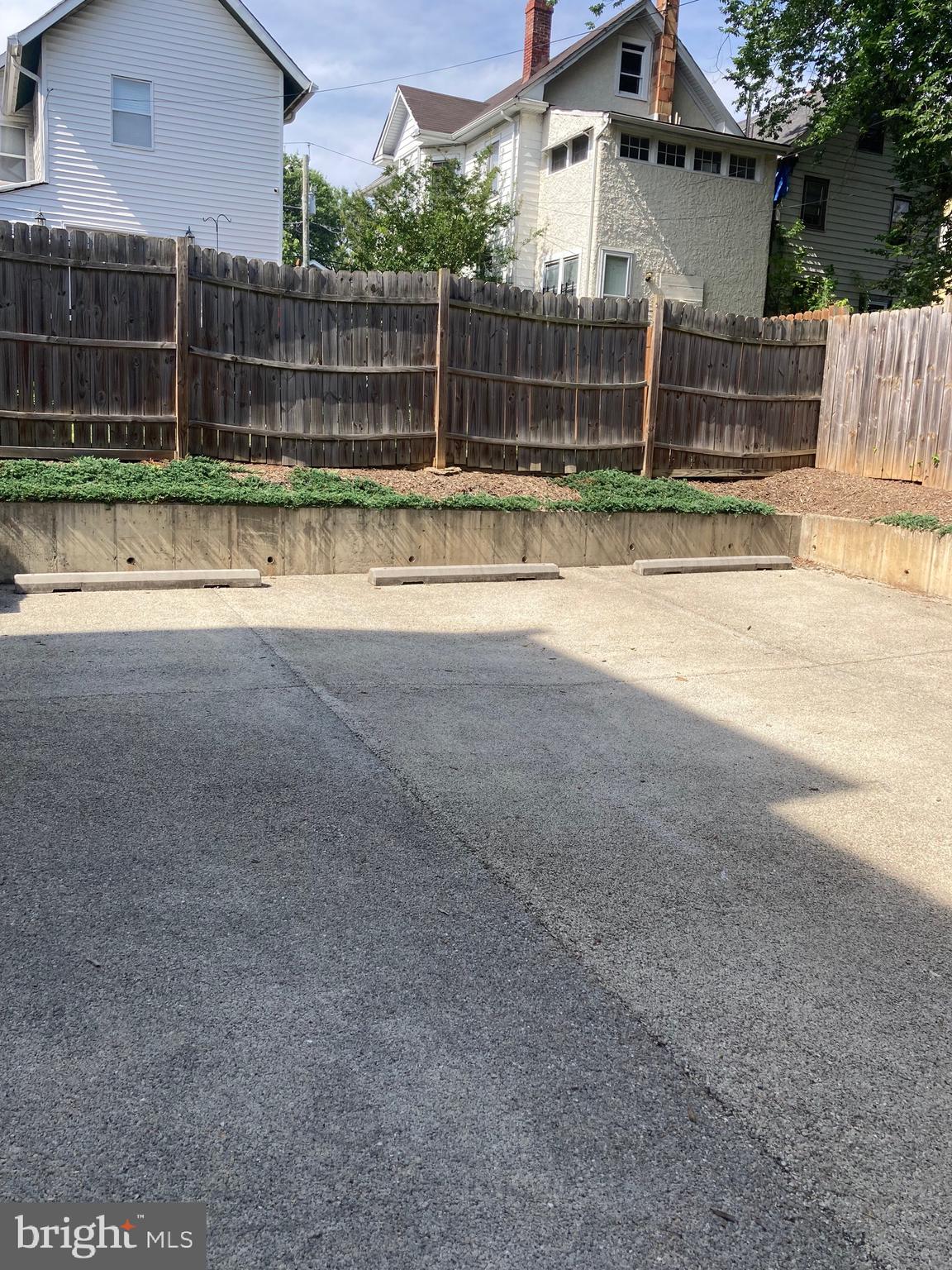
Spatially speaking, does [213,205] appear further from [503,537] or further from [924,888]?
[924,888]

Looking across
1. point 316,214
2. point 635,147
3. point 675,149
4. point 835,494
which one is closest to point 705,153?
point 675,149

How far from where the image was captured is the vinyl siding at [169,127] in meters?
18.2

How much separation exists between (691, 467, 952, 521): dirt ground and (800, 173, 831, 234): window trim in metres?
14.9

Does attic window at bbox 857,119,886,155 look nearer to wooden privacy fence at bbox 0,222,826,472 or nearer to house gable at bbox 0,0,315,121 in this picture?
house gable at bbox 0,0,315,121

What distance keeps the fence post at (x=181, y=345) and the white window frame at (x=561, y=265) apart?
13552 mm

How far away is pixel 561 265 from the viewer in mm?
22906

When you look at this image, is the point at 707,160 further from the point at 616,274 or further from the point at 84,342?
the point at 84,342

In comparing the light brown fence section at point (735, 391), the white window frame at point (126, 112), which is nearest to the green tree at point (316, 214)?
the white window frame at point (126, 112)

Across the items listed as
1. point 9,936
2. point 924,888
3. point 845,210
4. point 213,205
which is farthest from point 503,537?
point 845,210

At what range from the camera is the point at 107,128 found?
18.5 m

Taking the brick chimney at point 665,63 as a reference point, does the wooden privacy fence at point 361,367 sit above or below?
below

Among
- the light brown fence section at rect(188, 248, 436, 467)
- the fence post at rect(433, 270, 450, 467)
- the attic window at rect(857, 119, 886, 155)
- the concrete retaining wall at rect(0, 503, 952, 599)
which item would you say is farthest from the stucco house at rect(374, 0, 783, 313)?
the concrete retaining wall at rect(0, 503, 952, 599)

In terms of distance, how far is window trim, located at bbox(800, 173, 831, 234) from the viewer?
25.2 meters

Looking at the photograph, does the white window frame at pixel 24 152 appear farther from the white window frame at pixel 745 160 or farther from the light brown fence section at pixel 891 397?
the light brown fence section at pixel 891 397
